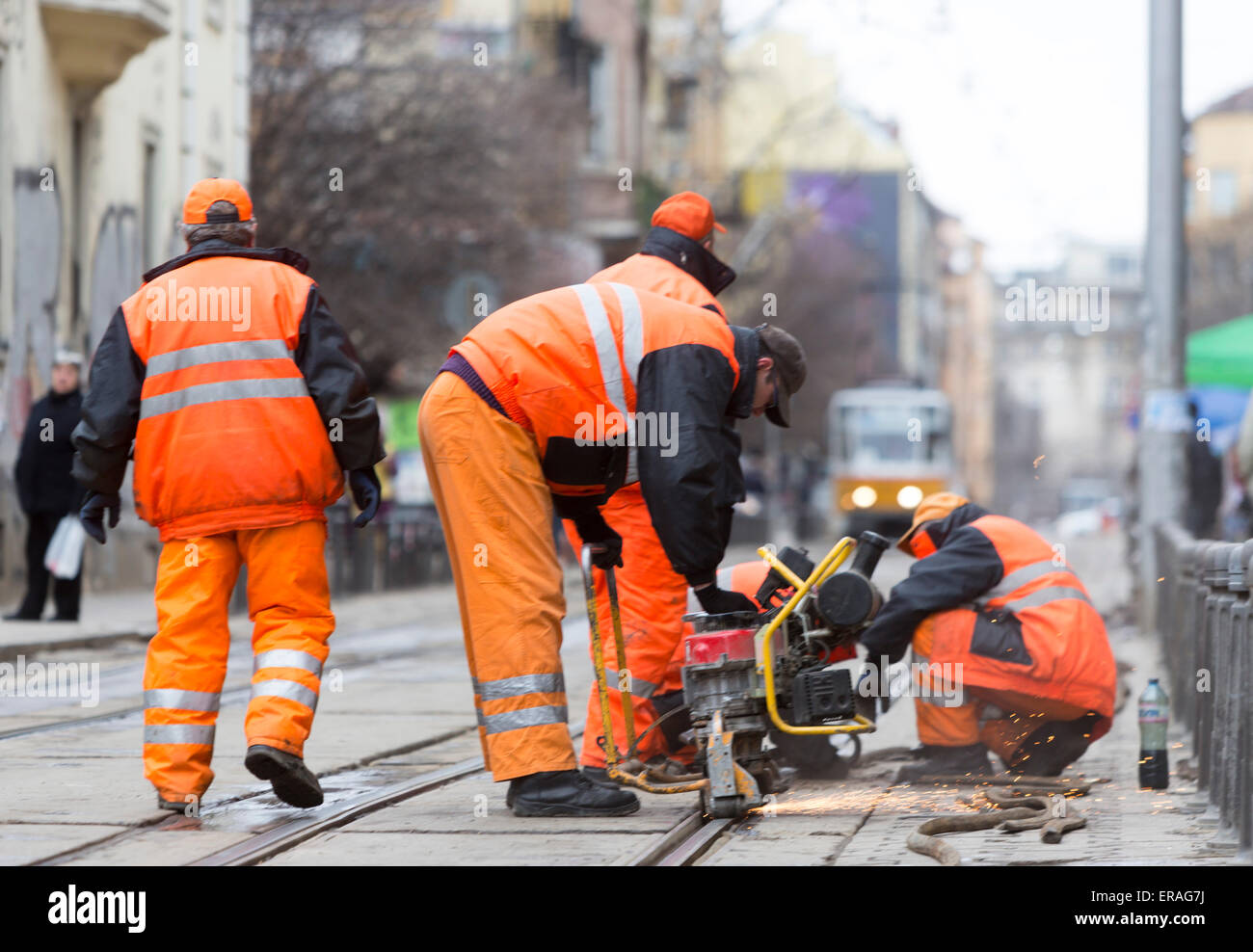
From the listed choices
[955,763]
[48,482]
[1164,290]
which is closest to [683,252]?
[955,763]

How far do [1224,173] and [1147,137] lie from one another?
74234mm

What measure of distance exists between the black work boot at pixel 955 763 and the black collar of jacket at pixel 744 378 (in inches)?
67.6

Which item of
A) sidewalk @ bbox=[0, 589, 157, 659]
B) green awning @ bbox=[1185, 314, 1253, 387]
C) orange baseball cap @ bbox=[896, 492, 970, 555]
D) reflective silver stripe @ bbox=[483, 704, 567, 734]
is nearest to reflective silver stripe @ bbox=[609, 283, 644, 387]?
reflective silver stripe @ bbox=[483, 704, 567, 734]

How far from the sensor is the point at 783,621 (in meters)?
6.29

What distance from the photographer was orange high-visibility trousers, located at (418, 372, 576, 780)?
617 centimetres

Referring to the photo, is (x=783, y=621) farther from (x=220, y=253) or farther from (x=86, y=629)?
(x=86, y=629)

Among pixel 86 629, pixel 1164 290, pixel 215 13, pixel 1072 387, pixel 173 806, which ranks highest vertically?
pixel 215 13

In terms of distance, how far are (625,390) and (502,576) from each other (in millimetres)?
643

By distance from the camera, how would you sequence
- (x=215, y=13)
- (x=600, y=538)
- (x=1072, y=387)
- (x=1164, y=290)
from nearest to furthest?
(x=600, y=538) < (x=1164, y=290) < (x=215, y=13) < (x=1072, y=387)

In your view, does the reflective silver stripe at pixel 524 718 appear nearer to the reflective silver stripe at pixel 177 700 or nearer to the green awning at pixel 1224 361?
the reflective silver stripe at pixel 177 700

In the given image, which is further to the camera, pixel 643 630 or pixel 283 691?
pixel 643 630

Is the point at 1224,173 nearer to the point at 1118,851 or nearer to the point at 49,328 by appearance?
the point at 49,328

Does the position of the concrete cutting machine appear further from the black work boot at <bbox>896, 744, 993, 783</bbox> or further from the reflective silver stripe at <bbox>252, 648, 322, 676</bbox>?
the black work boot at <bbox>896, 744, 993, 783</bbox>

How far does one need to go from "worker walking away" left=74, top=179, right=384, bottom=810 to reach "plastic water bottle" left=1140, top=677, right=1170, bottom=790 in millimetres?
2766
